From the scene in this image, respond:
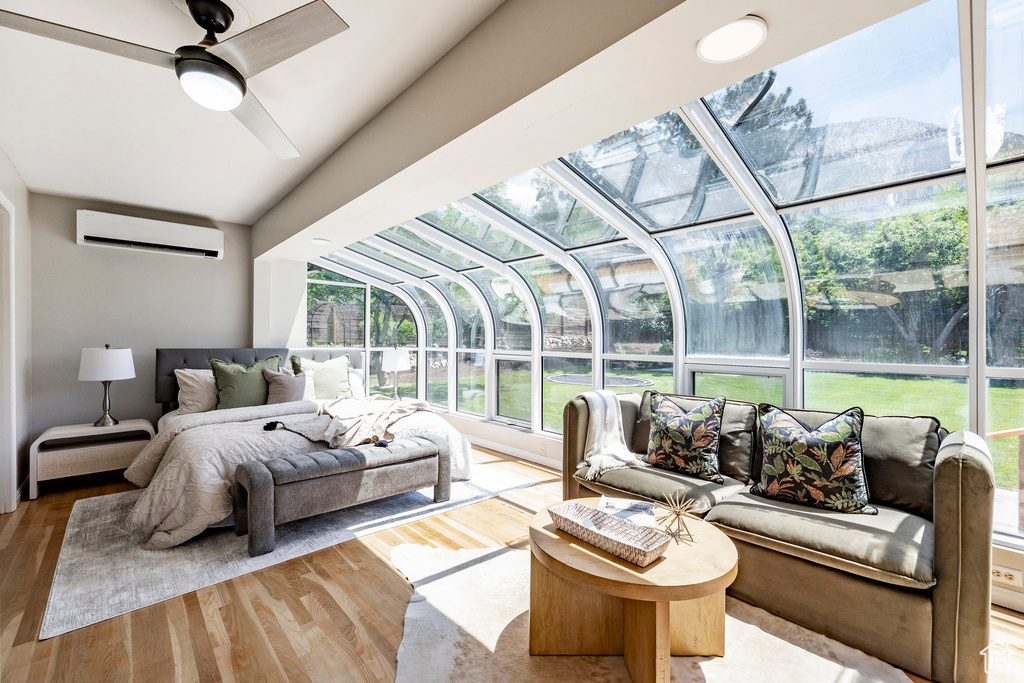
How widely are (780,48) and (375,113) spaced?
2.11m

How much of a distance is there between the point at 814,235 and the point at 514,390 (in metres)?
3.48

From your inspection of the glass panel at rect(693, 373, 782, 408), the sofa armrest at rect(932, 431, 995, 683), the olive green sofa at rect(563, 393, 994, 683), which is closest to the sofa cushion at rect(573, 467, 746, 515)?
the olive green sofa at rect(563, 393, 994, 683)

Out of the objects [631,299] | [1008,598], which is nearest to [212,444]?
[631,299]

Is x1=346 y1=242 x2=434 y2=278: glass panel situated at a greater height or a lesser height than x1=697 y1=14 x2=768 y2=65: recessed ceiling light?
greater

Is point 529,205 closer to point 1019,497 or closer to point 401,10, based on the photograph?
point 401,10

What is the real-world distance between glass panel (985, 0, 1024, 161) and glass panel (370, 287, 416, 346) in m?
6.18

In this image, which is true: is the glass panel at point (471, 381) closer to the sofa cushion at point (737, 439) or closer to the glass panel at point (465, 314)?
the glass panel at point (465, 314)

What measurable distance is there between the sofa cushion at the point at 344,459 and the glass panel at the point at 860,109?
2.97m

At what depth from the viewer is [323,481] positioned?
10.2 feet

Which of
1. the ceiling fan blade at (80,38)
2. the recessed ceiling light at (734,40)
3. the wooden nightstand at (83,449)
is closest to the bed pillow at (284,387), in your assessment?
the wooden nightstand at (83,449)

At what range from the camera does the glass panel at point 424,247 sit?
4867mm

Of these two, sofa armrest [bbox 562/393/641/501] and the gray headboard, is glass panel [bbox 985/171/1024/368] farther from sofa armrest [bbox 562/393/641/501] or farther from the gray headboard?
the gray headboard

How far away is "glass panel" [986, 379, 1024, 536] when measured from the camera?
94.6 inches

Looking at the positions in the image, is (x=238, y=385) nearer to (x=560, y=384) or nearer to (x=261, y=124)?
(x=261, y=124)
